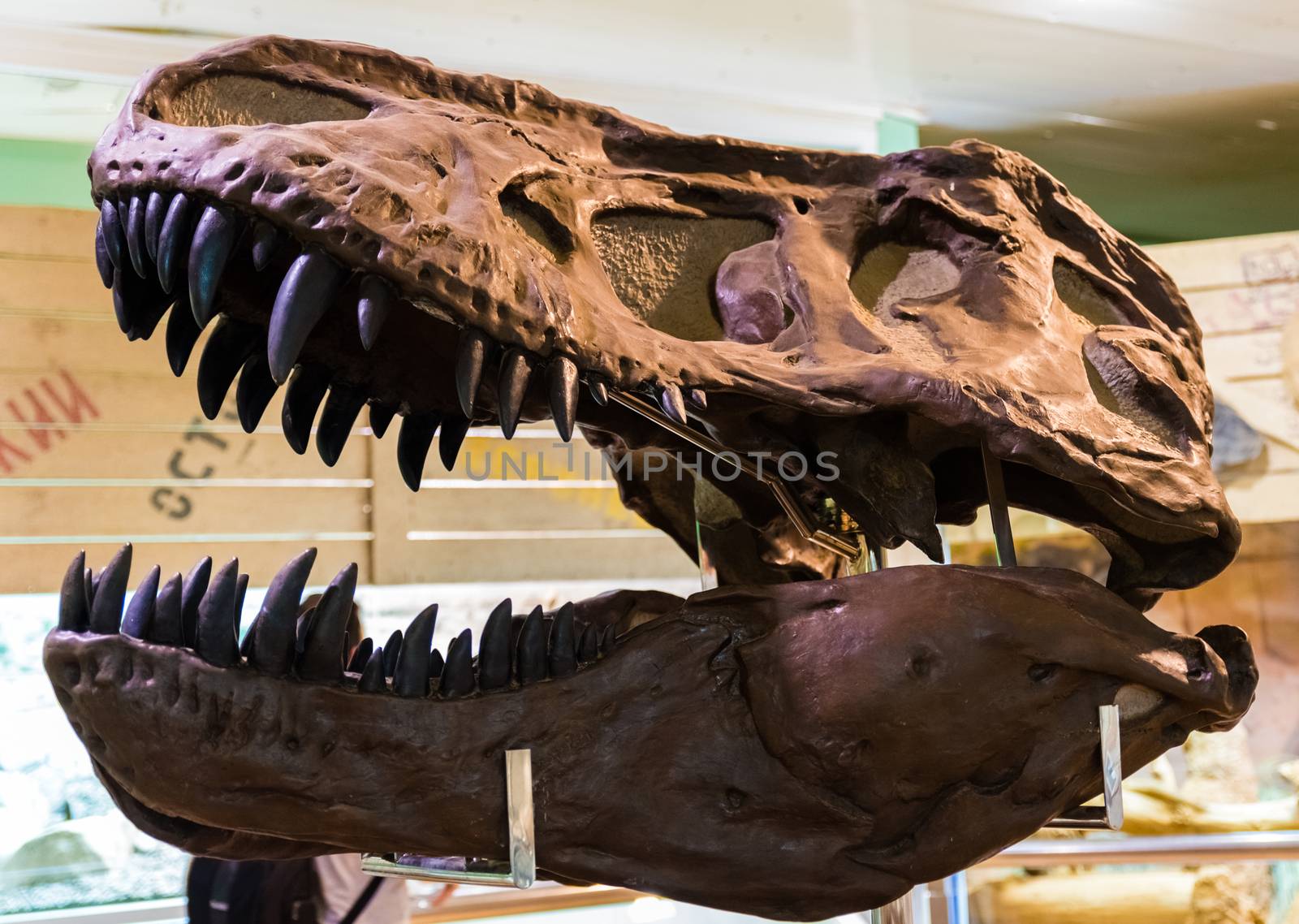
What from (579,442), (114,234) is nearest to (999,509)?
(114,234)

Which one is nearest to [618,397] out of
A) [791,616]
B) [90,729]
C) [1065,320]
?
[791,616]

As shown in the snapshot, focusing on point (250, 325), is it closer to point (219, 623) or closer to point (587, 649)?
point (219, 623)

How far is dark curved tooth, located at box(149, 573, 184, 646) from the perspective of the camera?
3.30ft

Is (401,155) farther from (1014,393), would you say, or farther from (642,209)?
(1014,393)

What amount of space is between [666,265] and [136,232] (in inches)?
23.1

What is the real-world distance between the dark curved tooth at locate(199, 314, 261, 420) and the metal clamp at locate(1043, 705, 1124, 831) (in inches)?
38.9

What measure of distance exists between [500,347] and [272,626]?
33 centimetres

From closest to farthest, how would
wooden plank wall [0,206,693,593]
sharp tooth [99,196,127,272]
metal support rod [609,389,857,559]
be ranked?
sharp tooth [99,196,127,272] < metal support rod [609,389,857,559] < wooden plank wall [0,206,693,593]

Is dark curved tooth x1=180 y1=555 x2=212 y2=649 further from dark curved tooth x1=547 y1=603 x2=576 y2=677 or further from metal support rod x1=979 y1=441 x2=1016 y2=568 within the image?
metal support rod x1=979 y1=441 x2=1016 y2=568

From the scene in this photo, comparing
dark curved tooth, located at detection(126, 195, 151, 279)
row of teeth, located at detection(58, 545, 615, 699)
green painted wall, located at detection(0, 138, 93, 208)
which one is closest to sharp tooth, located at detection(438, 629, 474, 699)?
row of teeth, located at detection(58, 545, 615, 699)

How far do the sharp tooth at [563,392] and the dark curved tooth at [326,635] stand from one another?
0.24m

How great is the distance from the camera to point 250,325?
44.0 inches

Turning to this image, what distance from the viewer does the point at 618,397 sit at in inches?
45.0

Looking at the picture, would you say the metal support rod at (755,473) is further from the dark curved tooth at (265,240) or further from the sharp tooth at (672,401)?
the dark curved tooth at (265,240)
